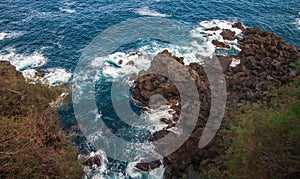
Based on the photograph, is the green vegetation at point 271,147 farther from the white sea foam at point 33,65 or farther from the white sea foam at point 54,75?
the white sea foam at point 33,65

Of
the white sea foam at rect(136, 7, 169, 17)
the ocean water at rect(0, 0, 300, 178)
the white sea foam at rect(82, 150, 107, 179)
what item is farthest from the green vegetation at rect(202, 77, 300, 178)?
the white sea foam at rect(136, 7, 169, 17)

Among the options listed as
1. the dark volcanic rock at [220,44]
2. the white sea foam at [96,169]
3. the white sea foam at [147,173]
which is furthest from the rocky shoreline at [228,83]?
the white sea foam at [96,169]

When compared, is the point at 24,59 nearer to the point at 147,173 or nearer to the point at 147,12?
the point at 147,12

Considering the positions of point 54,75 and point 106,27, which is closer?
point 54,75

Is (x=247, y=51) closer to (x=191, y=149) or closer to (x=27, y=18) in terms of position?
(x=191, y=149)

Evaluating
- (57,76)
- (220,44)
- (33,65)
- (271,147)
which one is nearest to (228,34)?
(220,44)

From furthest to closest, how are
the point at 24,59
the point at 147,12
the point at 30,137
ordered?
the point at 147,12 < the point at 24,59 < the point at 30,137

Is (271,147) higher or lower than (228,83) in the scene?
higher
